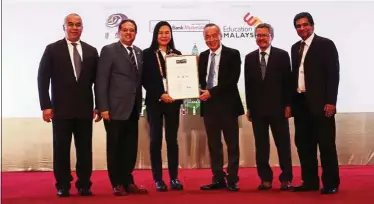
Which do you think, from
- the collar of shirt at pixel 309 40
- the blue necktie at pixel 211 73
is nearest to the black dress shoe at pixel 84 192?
the blue necktie at pixel 211 73

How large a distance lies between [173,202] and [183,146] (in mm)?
2365

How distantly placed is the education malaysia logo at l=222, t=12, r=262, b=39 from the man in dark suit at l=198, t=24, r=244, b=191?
174 cm

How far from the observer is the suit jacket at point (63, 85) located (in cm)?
364

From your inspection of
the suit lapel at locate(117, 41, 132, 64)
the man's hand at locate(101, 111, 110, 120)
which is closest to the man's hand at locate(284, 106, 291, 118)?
the suit lapel at locate(117, 41, 132, 64)

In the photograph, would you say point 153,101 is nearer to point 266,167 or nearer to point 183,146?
point 266,167

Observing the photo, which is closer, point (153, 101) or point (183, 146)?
point (153, 101)

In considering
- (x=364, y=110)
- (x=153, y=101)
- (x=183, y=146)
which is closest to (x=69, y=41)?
(x=153, y=101)

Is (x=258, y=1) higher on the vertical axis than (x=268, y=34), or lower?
higher

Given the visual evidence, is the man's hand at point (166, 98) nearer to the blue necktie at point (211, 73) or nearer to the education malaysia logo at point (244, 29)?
the blue necktie at point (211, 73)

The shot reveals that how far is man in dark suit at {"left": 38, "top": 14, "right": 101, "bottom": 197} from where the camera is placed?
12.0ft

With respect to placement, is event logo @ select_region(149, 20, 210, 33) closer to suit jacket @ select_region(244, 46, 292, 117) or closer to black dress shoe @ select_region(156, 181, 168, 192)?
suit jacket @ select_region(244, 46, 292, 117)

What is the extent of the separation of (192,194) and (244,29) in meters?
2.58

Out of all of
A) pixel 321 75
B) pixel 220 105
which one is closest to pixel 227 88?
pixel 220 105

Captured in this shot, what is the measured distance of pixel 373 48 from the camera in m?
5.72
